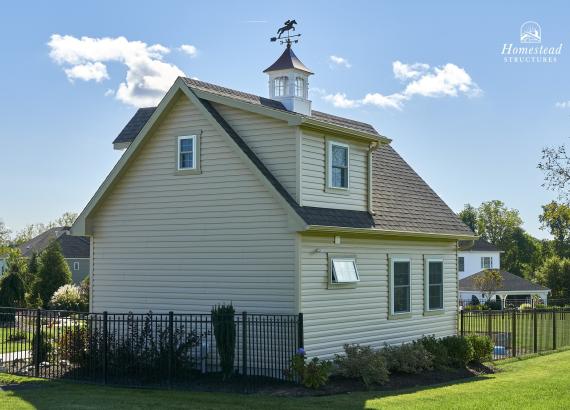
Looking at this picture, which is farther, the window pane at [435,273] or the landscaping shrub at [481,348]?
the window pane at [435,273]

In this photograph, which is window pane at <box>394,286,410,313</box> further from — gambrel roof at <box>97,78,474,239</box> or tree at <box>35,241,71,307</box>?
tree at <box>35,241,71,307</box>

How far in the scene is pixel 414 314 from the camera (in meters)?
22.3

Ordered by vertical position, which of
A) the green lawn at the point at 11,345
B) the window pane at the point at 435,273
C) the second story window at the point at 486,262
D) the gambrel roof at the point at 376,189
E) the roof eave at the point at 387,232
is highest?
the gambrel roof at the point at 376,189

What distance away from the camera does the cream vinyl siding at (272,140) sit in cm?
1814

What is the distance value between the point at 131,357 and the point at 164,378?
1.14 meters

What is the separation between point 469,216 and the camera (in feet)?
362

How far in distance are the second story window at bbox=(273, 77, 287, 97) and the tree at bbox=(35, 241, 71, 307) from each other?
2683 cm

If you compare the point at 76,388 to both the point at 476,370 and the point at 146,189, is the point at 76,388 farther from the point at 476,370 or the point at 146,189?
the point at 476,370

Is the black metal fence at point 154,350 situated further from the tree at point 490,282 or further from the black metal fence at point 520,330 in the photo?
the tree at point 490,282

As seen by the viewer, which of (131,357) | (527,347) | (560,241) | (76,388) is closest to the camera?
(76,388)

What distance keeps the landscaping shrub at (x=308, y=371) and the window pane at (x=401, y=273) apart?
5312 mm

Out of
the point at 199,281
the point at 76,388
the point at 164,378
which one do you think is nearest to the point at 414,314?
the point at 199,281

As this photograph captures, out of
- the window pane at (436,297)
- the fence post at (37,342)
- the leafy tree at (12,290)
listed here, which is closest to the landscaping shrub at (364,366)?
the window pane at (436,297)

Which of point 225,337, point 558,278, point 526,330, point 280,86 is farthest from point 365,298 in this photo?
point 558,278
